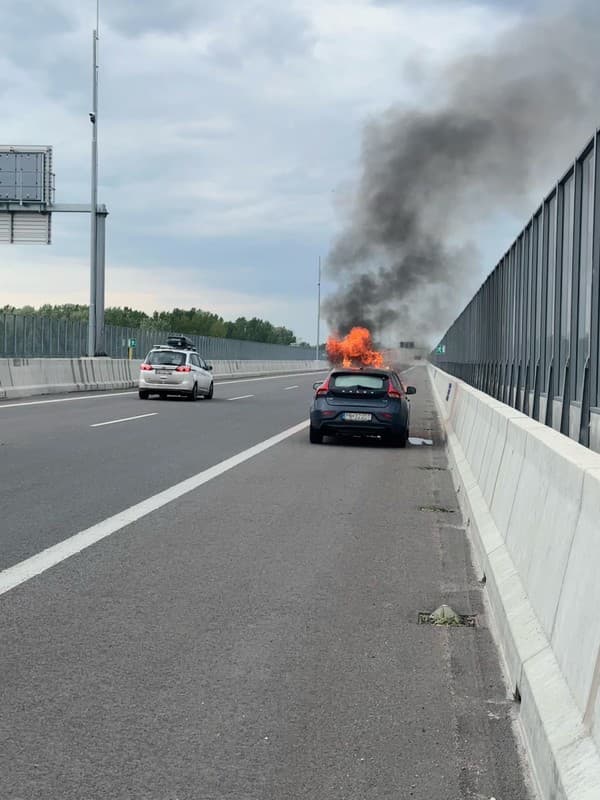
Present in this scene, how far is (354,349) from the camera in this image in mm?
54281

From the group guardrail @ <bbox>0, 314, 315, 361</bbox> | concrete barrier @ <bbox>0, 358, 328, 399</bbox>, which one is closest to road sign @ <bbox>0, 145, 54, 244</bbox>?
guardrail @ <bbox>0, 314, 315, 361</bbox>

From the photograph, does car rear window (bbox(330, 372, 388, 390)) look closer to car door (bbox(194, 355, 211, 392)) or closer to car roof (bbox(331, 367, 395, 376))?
car roof (bbox(331, 367, 395, 376))

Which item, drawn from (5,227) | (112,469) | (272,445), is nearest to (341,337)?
(5,227)

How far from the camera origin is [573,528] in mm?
3873

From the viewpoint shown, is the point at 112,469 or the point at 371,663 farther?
the point at 112,469

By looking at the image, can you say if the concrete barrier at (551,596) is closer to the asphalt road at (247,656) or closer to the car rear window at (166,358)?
the asphalt road at (247,656)

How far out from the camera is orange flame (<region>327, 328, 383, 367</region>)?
169 feet

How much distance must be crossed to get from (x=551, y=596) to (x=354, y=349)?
5037 centimetres

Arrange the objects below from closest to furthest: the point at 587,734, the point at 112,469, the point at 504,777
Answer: the point at 587,734 → the point at 504,777 → the point at 112,469

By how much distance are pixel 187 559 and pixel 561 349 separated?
6537mm

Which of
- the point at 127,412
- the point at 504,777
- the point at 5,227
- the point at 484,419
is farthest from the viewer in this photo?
the point at 5,227

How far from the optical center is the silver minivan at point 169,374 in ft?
91.2

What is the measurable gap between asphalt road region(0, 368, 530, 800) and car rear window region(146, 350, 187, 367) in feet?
58.3

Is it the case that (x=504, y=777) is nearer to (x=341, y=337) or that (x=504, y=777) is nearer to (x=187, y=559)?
(x=187, y=559)
